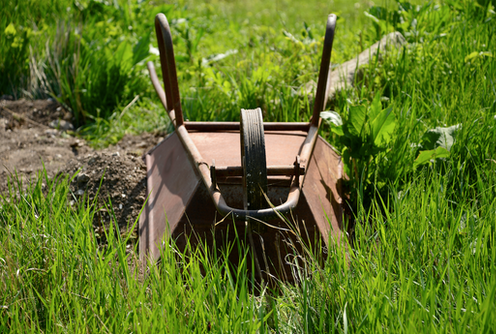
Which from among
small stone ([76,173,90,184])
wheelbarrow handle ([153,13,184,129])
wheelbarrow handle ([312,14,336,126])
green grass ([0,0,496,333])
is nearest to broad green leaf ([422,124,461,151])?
green grass ([0,0,496,333])

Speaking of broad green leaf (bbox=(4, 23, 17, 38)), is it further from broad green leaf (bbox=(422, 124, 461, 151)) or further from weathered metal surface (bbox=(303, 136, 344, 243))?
broad green leaf (bbox=(422, 124, 461, 151))

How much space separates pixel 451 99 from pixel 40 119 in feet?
9.44

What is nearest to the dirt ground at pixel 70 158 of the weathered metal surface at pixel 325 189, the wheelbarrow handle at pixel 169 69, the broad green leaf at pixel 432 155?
the wheelbarrow handle at pixel 169 69

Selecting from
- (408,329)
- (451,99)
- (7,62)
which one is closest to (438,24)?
(451,99)

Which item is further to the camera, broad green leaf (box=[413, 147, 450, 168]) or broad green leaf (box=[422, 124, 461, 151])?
broad green leaf (box=[422, 124, 461, 151])

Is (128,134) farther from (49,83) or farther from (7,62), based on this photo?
(7,62)

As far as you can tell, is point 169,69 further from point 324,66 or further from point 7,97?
point 7,97

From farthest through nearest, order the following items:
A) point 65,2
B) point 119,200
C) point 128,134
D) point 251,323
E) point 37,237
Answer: point 65,2 < point 128,134 < point 119,200 < point 37,237 < point 251,323

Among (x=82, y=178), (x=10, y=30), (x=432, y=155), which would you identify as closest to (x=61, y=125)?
(x=10, y=30)

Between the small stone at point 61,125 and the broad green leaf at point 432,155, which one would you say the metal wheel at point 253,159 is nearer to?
the broad green leaf at point 432,155

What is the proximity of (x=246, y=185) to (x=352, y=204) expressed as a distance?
0.87m

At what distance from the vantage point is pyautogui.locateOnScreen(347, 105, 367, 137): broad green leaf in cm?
203

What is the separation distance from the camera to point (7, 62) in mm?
3646

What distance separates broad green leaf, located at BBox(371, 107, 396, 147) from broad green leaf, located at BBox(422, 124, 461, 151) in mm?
267
